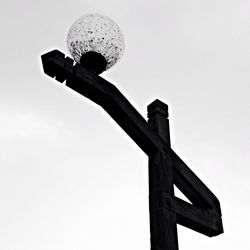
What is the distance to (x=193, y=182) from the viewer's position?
2.88 meters

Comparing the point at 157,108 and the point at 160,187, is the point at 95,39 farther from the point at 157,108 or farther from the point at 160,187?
the point at 160,187

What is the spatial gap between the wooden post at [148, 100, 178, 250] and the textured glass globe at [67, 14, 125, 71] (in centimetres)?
53

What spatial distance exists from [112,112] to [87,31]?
624 millimetres

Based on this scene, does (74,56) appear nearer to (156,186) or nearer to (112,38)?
(112,38)

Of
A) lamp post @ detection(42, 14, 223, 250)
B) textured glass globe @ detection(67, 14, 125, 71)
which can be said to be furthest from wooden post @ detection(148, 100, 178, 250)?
textured glass globe @ detection(67, 14, 125, 71)

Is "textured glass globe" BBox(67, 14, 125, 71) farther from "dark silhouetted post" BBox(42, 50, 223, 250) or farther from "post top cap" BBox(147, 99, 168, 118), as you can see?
"post top cap" BBox(147, 99, 168, 118)

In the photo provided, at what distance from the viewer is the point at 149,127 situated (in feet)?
9.25

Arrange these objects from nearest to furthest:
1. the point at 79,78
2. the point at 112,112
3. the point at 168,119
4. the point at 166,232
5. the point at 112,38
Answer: the point at 166,232, the point at 79,78, the point at 112,112, the point at 112,38, the point at 168,119

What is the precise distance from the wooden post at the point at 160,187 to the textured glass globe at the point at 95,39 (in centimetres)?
53

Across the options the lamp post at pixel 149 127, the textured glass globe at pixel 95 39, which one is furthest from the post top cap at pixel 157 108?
the textured glass globe at pixel 95 39

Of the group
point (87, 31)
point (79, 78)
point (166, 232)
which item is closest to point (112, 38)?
point (87, 31)

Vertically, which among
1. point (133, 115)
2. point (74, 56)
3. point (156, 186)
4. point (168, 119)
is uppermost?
point (74, 56)

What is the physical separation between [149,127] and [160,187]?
0.46 m

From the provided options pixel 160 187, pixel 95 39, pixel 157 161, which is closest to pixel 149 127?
pixel 157 161
